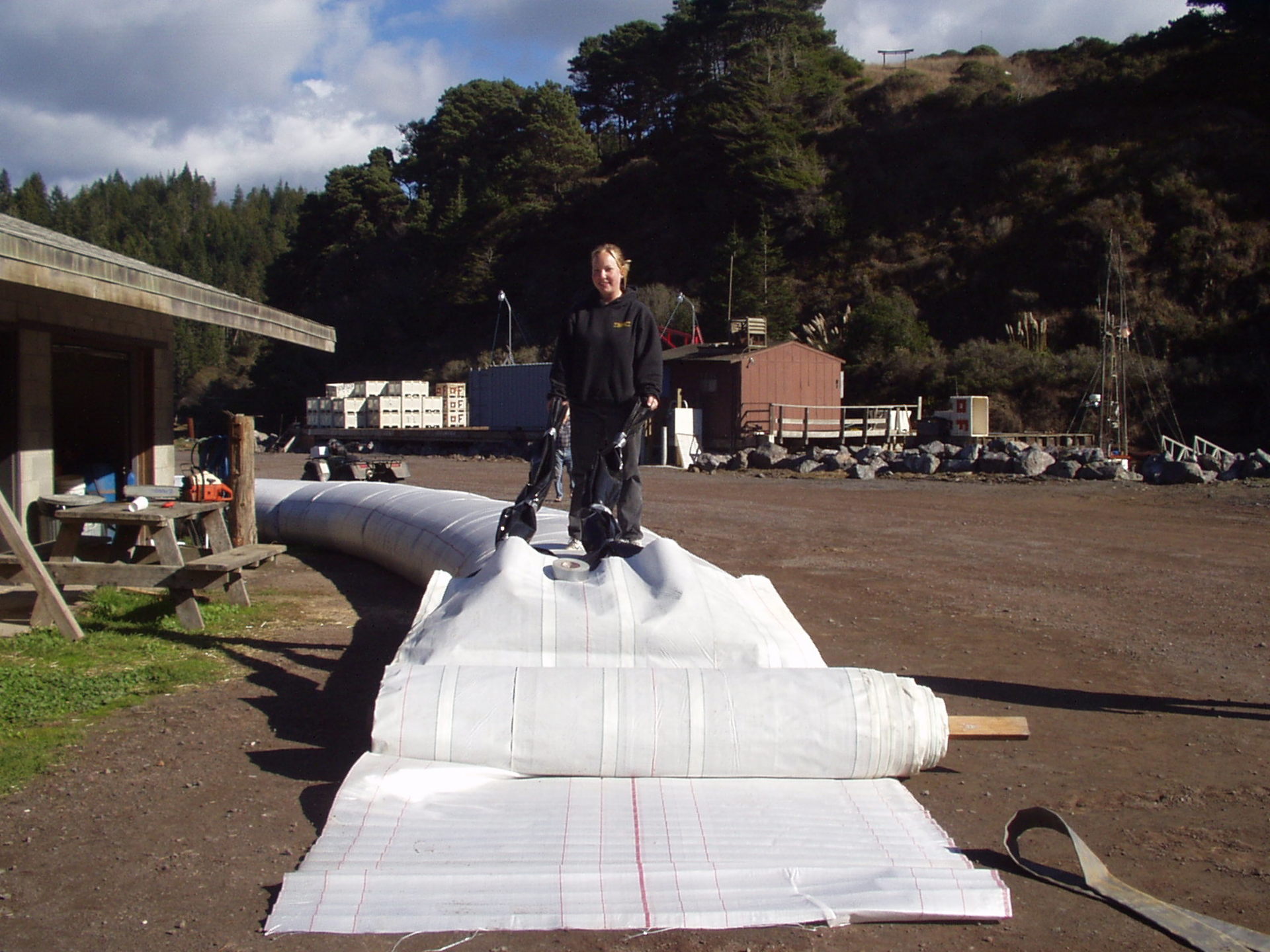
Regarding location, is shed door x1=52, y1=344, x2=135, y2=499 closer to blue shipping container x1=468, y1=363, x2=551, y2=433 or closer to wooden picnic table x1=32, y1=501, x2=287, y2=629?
wooden picnic table x1=32, y1=501, x2=287, y2=629

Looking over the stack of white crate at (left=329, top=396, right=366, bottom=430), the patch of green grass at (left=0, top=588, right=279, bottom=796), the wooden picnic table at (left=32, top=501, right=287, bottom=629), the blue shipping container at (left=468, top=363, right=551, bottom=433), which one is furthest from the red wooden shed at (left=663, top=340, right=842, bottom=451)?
the patch of green grass at (left=0, top=588, right=279, bottom=796)

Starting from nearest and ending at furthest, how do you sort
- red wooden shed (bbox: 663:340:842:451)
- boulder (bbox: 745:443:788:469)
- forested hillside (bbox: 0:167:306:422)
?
boulder (bbox: 745:443:788:469), red wooden shed (bbox: 663:340:842:451), forested hillside (bbox: 0:167:306:422)

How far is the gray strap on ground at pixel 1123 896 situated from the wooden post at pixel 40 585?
5821 mm

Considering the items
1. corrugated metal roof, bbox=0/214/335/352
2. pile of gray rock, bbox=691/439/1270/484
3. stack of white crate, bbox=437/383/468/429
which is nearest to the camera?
corrugated metal roof, bbox=0/214/335/352

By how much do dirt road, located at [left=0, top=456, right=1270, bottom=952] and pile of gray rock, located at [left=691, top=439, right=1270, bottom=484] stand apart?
1055 cm

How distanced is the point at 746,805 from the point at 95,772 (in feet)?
9.20

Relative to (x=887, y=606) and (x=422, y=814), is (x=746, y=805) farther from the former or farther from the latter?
(x=887, y=606)

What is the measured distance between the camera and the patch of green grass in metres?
5.01

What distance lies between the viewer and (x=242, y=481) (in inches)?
372

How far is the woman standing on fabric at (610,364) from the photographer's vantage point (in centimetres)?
605

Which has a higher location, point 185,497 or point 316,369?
point 316,369

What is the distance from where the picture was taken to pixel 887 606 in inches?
331

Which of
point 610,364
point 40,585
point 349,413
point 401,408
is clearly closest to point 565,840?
point 610,364

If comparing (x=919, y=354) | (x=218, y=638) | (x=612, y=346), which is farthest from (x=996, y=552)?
(x=919, y=354)
